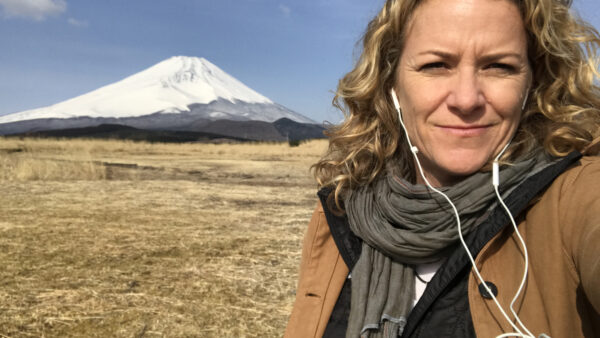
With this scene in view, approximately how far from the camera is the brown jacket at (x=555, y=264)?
106 cm

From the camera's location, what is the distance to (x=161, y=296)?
4508 millimetres

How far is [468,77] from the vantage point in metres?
1.33

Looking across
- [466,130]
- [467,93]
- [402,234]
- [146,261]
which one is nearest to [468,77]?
[467,93]

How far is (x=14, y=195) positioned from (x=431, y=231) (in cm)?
1151

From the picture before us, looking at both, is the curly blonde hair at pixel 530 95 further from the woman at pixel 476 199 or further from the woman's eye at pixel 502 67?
the woman's eye at pixel 502 67

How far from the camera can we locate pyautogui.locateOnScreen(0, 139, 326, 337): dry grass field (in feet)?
13.0

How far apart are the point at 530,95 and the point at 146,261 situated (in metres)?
5.21

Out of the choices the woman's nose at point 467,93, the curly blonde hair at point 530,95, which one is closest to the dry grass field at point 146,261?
the curly blonde hair at point 530,95

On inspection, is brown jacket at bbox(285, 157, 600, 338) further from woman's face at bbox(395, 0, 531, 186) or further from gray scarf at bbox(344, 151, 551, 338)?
woman's face at bbox(395, 0, 531, 186)

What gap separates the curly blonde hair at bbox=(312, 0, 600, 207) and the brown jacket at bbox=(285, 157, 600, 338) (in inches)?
7.1

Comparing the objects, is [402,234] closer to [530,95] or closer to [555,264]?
[555,264]

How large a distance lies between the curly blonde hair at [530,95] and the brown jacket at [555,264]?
180mm

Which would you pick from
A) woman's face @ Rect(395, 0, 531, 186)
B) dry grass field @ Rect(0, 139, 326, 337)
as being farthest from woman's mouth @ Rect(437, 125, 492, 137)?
dry grass field @ Rect(0, 139, 326, 337)

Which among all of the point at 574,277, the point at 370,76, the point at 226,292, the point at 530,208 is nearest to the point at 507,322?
the point at 574,277
